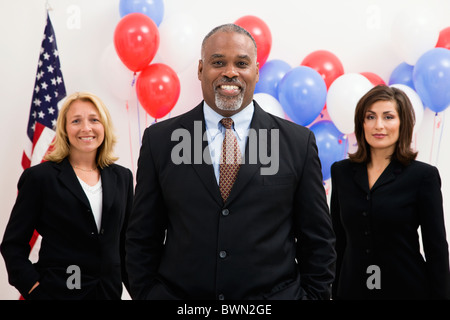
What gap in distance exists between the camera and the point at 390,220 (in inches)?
94.6

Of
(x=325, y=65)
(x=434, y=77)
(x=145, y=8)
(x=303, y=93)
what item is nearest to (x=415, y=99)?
(x=434, y=77)

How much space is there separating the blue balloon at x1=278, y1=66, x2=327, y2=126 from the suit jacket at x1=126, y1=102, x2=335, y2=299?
1850 mm

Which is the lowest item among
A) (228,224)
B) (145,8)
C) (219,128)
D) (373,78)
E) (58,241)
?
(58,241)

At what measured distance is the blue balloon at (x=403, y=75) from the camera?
405 cm

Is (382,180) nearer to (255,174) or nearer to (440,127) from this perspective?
(255,174)

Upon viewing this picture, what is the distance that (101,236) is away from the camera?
2475mm

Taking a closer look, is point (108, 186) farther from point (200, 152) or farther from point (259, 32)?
point (259, 32)

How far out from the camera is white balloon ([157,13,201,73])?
3.77 meters

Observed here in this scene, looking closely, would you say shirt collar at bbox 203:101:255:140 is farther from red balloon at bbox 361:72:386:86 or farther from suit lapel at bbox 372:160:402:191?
red balloon at bbox 361:72:386:86
